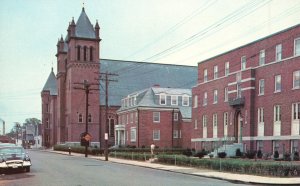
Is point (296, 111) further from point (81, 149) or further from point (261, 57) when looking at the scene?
point (81, 149)

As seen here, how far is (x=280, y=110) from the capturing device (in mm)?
41062

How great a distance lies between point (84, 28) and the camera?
87.5 metres

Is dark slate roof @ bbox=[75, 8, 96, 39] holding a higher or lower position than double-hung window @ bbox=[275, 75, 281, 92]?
higher

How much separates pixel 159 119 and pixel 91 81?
21.0 metres

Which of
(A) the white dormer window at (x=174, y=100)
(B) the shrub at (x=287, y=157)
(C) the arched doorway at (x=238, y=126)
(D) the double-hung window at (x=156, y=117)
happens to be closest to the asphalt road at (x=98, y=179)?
(B) the shrub at (x=287, y=157)

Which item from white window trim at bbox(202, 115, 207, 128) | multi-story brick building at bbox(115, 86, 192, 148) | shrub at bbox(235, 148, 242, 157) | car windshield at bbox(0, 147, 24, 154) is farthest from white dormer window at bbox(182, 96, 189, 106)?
car windshield at bbox(0, 147, 24, 154)

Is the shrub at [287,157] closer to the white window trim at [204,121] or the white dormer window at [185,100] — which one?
the white window trim at [204,121]

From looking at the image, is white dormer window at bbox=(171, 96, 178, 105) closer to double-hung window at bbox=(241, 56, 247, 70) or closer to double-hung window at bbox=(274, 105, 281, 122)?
double-hung window at bbox=(241, 56, 247, 70)

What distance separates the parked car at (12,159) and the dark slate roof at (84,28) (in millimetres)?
62049

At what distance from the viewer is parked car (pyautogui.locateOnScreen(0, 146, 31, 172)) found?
80.7ft

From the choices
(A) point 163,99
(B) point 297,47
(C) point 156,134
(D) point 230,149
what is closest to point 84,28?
(A) point 163,99

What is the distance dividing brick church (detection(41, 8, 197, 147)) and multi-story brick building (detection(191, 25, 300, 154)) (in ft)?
61.7

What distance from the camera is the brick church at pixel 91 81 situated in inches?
3364

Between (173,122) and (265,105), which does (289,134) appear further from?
(173,122)
